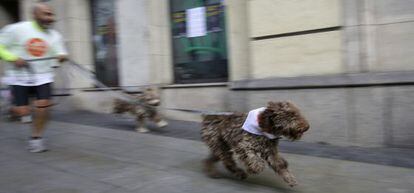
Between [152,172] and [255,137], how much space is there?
1323 mm

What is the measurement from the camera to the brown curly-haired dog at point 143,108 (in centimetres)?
688

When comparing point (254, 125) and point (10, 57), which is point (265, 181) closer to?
point (254, 125)

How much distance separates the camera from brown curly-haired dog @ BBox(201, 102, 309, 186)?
12.0 feet

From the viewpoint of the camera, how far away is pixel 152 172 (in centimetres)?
464

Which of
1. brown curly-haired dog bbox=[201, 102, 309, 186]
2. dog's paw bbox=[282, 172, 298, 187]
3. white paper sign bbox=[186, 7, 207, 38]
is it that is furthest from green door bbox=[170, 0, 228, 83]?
dog's paw bbox=[282, 172, 298, 187]

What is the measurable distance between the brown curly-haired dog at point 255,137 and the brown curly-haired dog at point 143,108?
8.67 feet

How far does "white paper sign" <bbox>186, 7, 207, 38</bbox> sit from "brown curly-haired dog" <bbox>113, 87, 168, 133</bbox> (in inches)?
70.3

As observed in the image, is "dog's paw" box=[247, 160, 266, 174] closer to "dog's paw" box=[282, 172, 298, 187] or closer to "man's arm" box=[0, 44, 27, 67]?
"dog's paw" box=[282, 172, 298, 187]

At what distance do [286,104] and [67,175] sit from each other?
237 cm

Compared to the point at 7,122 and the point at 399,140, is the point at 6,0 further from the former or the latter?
the point at 399,140

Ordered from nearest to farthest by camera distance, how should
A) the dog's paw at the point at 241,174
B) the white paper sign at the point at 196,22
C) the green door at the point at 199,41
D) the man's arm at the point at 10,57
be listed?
1. the dog's paw at the point at 241,174
2. the man's arm at the point at 10,57
3. the green door at the point at 199,41
4. the white paper sign at the point at 196,22

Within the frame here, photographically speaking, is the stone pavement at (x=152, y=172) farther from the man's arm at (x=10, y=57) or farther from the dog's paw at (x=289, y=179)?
the man's arm at (x=10, y=57)

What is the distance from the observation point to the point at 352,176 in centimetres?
434

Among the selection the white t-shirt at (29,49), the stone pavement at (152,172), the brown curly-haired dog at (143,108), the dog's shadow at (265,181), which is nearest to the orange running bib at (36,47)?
the white t-shirt at (29,49)
